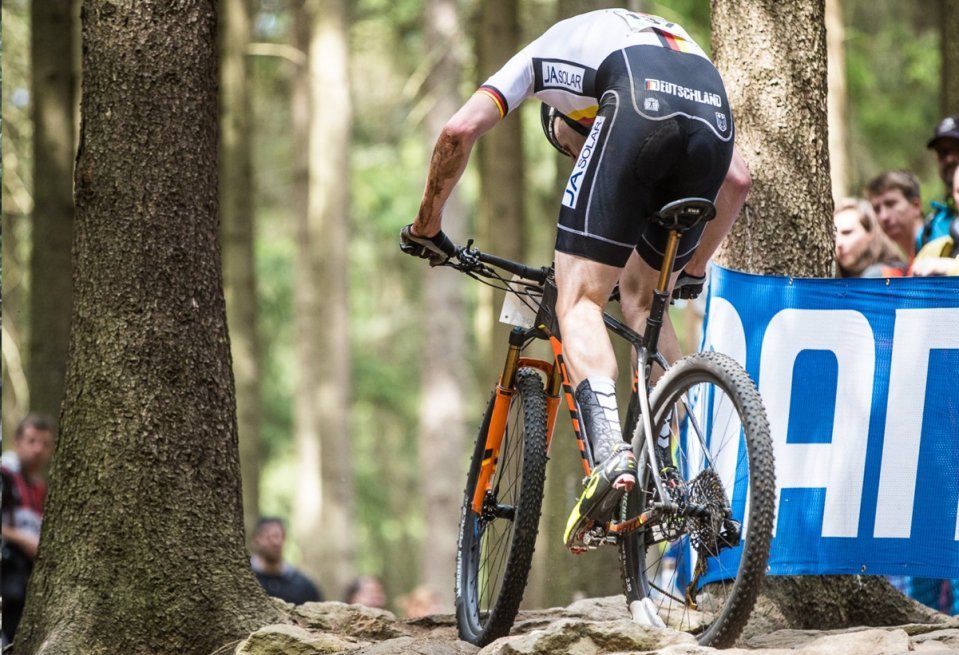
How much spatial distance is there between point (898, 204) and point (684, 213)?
13.0 ft

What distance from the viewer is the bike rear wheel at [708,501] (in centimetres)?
405

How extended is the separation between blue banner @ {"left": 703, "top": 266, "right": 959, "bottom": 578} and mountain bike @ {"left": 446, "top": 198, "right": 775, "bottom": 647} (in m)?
0.50

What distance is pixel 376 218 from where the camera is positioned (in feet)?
77.2

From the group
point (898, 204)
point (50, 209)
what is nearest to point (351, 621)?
point (898, 204)

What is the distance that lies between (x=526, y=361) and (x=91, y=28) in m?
2.32

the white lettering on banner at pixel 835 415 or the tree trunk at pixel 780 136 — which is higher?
the tree trunk at pixel 780 136

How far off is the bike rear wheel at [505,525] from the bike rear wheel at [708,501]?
0.40 meters

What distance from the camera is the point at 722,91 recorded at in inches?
177

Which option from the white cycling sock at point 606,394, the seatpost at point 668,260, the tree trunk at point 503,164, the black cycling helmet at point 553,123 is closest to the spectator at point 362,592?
the tree trunk at point 503,164

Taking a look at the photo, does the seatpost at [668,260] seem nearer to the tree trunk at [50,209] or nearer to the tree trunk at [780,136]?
the tree trunk at [780,136]

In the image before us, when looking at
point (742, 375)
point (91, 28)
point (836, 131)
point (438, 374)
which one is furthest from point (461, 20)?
point (742, 375)

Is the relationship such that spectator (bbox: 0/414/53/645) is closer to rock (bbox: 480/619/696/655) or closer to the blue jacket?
rock (bbox: 480/619/696/655)

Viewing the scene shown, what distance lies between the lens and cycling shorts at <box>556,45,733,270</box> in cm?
434

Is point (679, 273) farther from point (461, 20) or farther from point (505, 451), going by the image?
point (461, 20)
